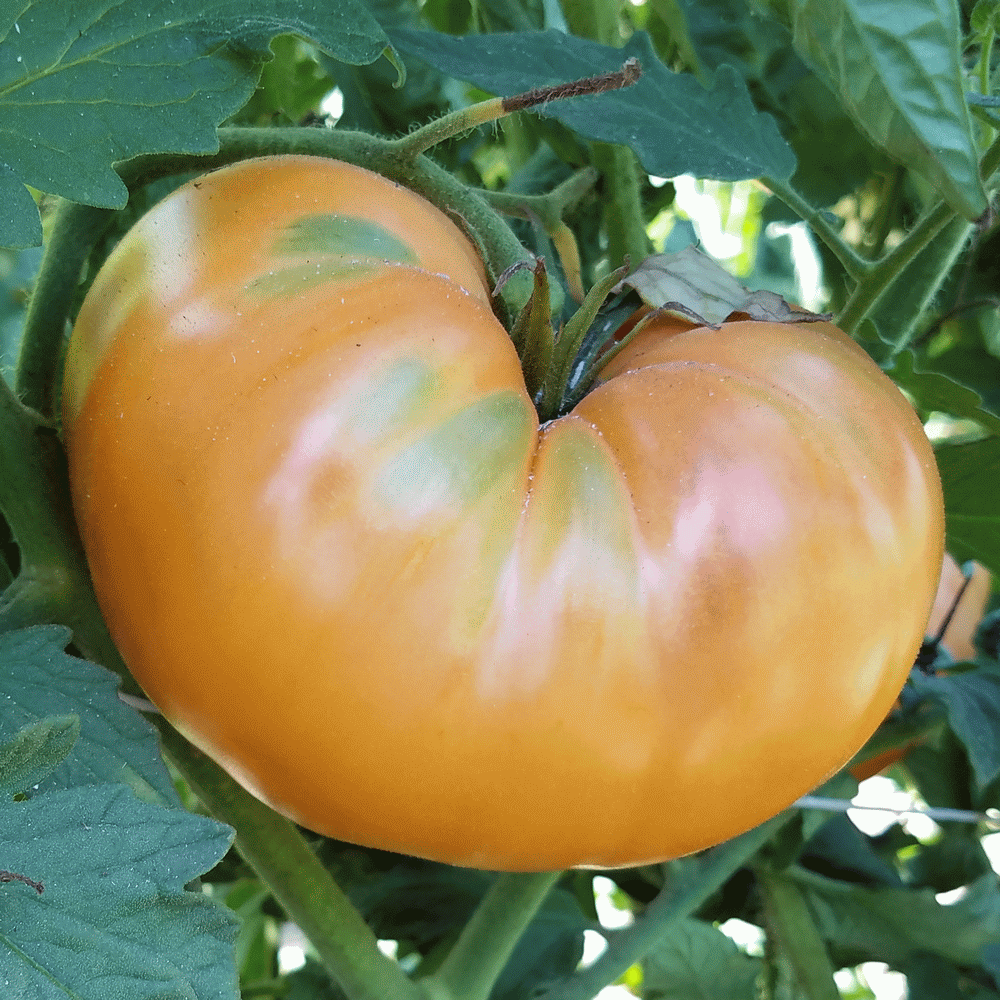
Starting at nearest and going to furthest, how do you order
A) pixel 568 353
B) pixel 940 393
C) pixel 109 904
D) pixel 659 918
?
pixel 109 904
pixel 568 353
pixel 940 393
pixel 659 918

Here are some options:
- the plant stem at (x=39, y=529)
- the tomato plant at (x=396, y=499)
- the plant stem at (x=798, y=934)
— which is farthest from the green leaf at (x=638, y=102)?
the plant stem at (x=798, y=934)

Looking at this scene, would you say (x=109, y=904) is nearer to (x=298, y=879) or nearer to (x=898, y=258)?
(x=298, y=879)

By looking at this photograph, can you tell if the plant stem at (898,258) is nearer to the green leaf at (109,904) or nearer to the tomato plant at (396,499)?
the tomato plant at (396,499)

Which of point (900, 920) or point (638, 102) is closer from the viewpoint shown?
point (638, 102)

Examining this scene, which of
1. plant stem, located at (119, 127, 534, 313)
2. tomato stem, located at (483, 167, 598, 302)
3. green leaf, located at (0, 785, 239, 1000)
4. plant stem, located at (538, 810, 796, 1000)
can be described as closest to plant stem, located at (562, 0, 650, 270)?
tomato stem, located at (483, 167, 598, 302)

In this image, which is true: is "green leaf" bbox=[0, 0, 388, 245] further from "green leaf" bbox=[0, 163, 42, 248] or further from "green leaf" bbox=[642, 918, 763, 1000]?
"green leaf" bbox=[642, 918, 763, 1000]

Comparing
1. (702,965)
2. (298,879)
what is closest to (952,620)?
(702,965)

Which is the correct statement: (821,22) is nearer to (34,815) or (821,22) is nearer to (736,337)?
(736,337)
